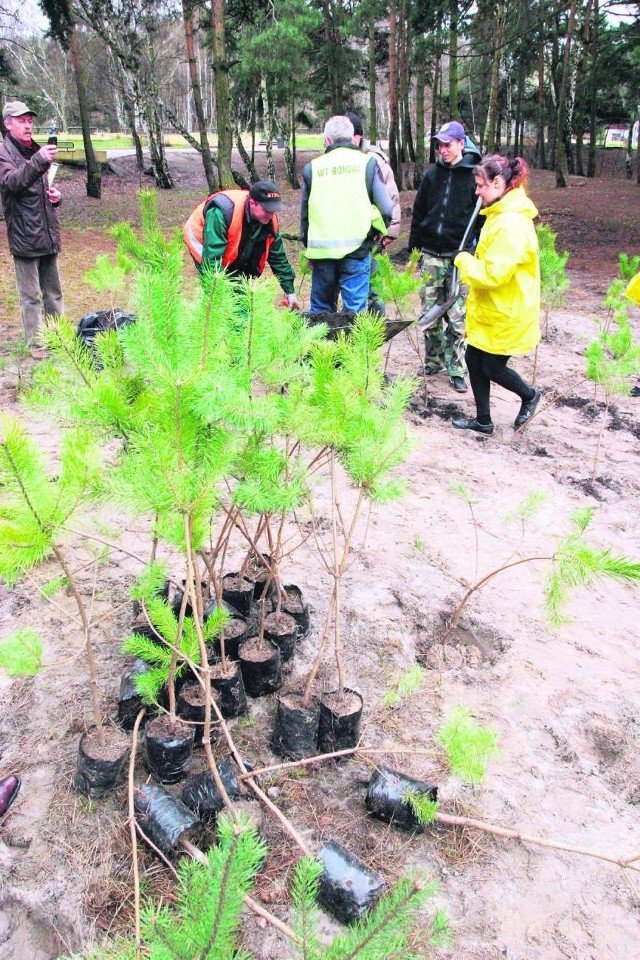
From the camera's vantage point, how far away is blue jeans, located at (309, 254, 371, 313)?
187 inches

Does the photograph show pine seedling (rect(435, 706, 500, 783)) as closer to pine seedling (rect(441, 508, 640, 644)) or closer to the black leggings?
pine seedling (rect(441, 508, 640, 644))

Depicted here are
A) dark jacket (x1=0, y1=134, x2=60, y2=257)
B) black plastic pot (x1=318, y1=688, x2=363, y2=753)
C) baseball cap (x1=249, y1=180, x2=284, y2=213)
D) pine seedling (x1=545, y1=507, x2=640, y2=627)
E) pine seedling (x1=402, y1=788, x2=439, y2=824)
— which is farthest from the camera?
dark jacket (x1=0, y1=134, x2=60, y2=257)

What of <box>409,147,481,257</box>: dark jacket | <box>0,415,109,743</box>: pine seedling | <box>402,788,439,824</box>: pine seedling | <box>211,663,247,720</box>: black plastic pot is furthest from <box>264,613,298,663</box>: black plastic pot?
<box>409,147,481,257</box>: dark jacket

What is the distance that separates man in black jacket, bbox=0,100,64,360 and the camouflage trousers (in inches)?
115

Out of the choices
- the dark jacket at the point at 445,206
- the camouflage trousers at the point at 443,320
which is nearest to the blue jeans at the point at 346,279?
the camouflage trousers at the point at 443,320

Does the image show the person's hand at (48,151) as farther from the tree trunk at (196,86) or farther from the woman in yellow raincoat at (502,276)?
the tree trunk at (196,86)

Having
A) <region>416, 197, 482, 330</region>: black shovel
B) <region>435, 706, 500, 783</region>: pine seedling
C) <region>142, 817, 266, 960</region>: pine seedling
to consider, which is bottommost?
<region>435, 706, 500, 783</region>: pine seedling

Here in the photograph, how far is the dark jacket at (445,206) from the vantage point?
183 inches

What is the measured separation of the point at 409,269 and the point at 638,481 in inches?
80.8

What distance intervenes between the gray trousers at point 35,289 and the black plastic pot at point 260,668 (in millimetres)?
3838

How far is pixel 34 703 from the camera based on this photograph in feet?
7.53

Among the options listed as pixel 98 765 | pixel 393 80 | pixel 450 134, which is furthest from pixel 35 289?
pixel 393 80

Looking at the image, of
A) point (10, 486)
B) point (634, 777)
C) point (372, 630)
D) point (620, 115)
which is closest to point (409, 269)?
point (372, 630)

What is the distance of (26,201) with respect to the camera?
16.7 ft
